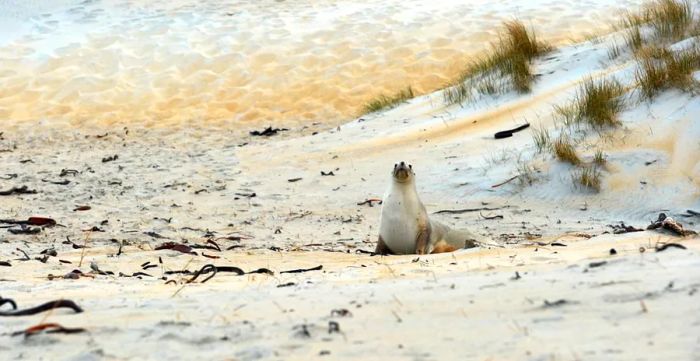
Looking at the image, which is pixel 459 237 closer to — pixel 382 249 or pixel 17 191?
pixel 382 249

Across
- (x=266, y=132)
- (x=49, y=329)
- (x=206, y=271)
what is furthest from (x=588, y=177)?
(x=49, y=329)

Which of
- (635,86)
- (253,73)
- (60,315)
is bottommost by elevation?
(253,73)

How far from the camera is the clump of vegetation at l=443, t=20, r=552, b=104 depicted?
11344 mm

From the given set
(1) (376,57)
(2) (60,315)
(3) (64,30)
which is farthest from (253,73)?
(2) (60,315)

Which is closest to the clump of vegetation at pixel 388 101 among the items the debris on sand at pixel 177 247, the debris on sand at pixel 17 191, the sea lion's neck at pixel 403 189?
the debris on sand at pixel 17 191

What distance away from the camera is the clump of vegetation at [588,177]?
8961 mm

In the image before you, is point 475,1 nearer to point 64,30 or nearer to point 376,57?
point 376,57

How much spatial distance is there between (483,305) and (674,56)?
680cm

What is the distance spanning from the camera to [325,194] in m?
9.76

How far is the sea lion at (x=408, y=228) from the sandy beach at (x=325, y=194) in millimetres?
249

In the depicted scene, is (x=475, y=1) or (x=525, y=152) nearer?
(x=525, y=152)

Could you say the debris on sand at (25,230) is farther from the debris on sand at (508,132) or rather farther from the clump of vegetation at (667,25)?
the clump of vegetation at (667,25)

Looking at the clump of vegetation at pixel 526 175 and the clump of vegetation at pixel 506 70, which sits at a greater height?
the clump of vegetation at pixel 506 70

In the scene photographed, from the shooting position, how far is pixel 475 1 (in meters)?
17.8
